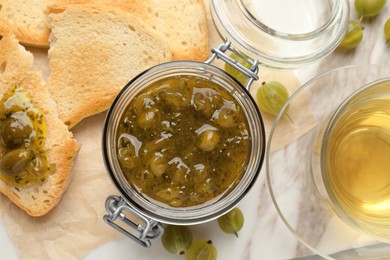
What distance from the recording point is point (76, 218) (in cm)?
117

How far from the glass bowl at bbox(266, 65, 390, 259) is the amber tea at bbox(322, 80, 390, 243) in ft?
0.09

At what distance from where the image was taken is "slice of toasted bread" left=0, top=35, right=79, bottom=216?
3.74 ft

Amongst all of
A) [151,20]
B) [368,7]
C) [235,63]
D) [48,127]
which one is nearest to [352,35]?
[368,7]

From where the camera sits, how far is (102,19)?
3.81 ft

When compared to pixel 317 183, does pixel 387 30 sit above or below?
above

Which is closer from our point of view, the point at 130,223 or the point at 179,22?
the point at 130,223

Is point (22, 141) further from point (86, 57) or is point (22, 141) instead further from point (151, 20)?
point (151, 20)

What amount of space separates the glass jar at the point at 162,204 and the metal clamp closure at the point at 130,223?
0.01 metres

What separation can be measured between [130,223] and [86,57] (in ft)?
1.08

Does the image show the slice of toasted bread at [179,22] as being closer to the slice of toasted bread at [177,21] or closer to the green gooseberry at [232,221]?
the slice of toasted bread at [177,21]

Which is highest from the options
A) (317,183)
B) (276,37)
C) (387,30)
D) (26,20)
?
(387,30)

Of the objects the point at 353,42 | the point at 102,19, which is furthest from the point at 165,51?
the point at 353,42

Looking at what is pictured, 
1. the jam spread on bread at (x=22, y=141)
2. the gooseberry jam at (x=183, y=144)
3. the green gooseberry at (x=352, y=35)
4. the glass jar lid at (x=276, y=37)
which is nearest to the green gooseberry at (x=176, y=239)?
the gooseberry jam at (x=183, y=144)

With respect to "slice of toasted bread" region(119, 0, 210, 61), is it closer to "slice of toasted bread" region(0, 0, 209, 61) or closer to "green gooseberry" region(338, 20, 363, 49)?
"slice of toasted bread" region(0, 0, 209, 61)
